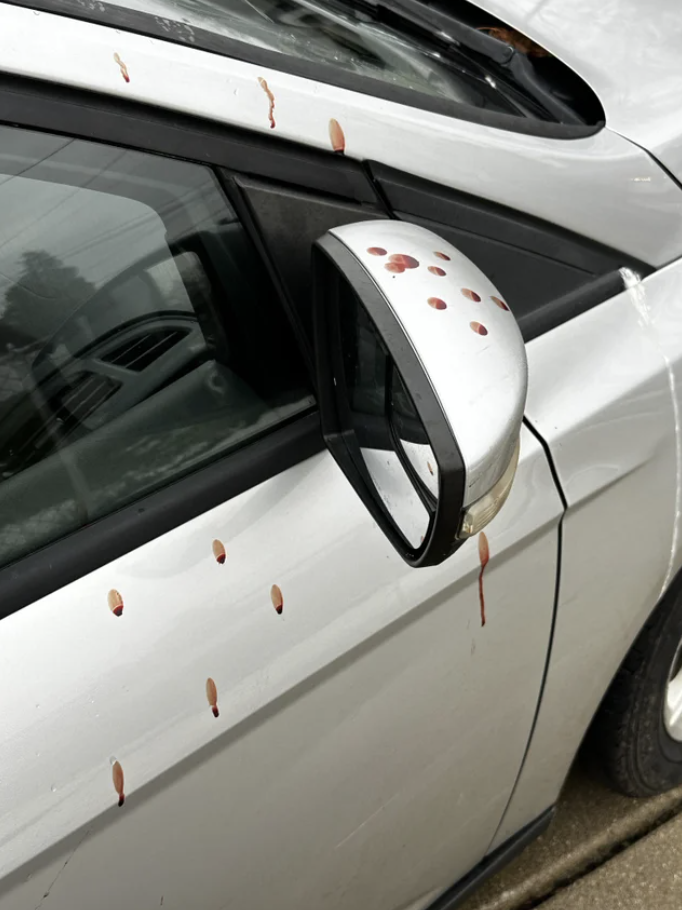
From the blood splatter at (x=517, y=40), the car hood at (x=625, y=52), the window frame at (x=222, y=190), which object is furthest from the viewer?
the blood splatter at (x=517, y=40)

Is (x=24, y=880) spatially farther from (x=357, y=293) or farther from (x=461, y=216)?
(x=461, y=216)

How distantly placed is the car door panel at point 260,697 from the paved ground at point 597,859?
29.2 inches

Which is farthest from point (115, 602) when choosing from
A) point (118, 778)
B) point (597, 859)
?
point (597, 859)

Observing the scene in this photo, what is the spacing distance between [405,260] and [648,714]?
1326 millimetres

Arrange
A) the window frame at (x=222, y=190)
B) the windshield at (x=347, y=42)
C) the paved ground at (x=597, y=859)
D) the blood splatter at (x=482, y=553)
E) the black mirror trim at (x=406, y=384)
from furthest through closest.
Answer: the paved ground at (x=597, y=859)
the windshield at (x=347, y=42)
the blood splatter at (x=482, y=553)
the window frame at (x=222, y=190)
the black mirror trim at (x=406, y=384)

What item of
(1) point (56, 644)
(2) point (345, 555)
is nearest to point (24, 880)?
(1) point (56, 644)

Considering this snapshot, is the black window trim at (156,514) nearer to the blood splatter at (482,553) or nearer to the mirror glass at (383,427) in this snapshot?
the mirror glass at (383,427)

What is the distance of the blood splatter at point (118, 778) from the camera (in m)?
1.03

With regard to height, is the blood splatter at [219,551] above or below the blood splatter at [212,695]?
above

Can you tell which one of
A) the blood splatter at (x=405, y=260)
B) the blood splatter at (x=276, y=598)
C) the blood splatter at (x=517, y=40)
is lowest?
the blood splatter at (x=276, y=598)

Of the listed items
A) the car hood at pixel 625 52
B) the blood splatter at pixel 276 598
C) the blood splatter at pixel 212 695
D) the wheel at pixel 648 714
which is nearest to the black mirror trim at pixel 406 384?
the blood splatter at pixel 276 598

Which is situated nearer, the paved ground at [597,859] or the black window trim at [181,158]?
the black window trim at [181,158]

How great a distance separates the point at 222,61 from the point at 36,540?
0.60m

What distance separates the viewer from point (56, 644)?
103 cm
